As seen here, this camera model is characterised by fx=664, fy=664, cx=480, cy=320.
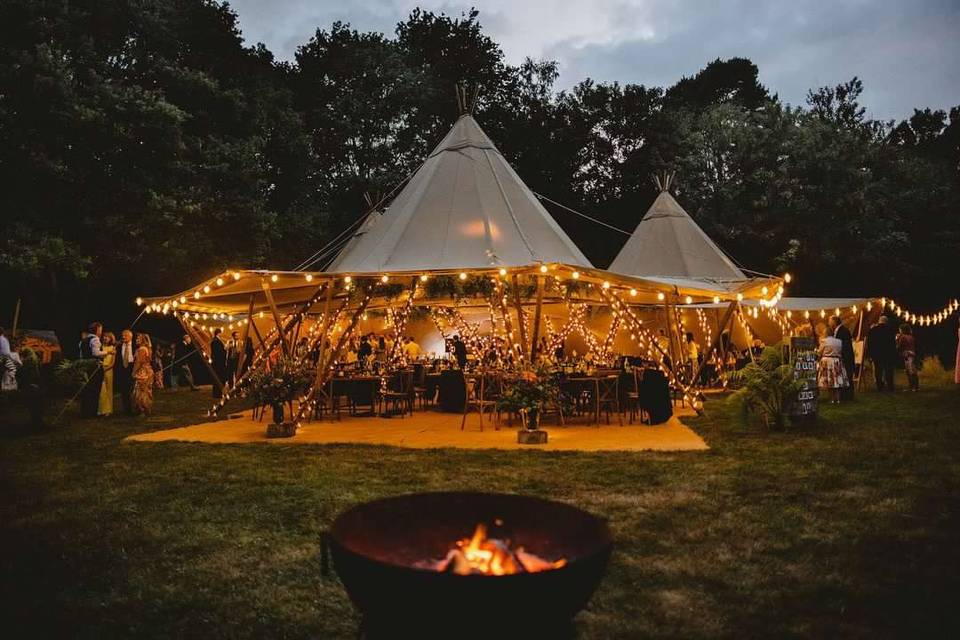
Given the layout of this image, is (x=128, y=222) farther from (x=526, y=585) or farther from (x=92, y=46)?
(x=526, y=585)

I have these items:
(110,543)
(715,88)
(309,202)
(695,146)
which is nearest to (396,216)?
(110,543)

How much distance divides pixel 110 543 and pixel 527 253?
6.74m

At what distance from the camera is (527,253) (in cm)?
980

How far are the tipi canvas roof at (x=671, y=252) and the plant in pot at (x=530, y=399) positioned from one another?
7.54 metres

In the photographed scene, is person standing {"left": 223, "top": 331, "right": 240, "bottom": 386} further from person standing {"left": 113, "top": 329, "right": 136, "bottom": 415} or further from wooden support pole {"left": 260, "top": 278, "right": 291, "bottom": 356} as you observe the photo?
wooden support pole {"left": 260, "top": 278, "right": 291, "bottom": 356}

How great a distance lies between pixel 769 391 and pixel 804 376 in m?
0.83

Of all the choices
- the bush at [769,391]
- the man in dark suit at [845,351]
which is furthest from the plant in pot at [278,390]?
the man in dark suit at [845,351]

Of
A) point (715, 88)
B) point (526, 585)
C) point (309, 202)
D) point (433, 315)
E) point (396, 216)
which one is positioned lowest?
point (526, 585)

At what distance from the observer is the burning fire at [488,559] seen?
233 cm

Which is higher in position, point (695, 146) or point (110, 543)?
point (695, 146)

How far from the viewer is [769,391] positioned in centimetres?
901

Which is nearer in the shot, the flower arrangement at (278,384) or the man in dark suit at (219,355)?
the flower arrangement at (278,384)

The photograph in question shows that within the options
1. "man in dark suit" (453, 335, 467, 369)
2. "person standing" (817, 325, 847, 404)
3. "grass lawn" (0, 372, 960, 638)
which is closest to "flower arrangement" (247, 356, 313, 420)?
"grass lawn" (0, 372, 960, 638)

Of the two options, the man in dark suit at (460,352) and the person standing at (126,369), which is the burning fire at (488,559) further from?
the man in dark suit at (460,352)
